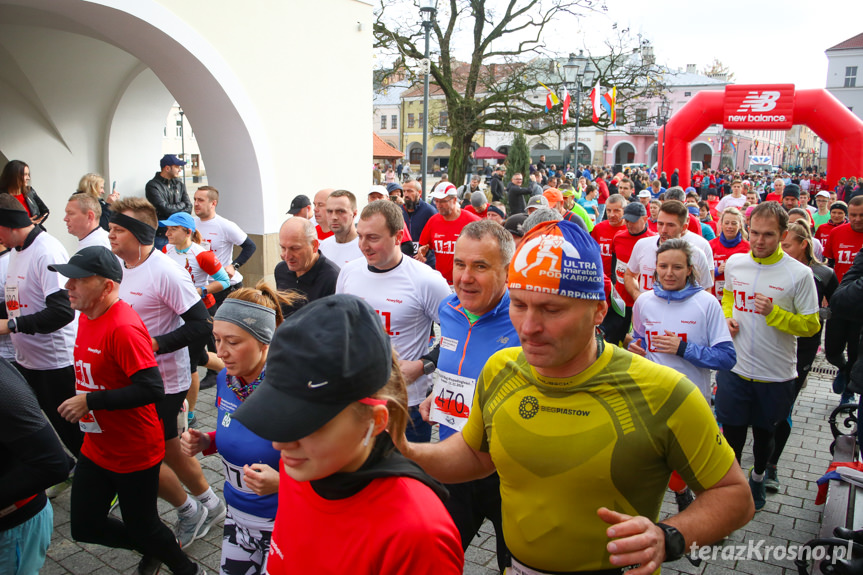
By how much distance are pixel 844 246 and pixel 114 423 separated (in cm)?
824

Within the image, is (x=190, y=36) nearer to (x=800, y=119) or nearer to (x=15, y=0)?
Answer: (x=15, y=0)

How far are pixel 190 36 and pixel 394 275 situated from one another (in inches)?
270

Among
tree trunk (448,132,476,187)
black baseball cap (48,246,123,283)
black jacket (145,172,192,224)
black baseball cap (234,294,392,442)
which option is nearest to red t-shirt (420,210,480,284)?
black jacket (145,172,192,224)

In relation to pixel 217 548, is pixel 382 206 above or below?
above

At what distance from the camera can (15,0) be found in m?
7.81

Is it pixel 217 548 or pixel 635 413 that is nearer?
pixel 635 413

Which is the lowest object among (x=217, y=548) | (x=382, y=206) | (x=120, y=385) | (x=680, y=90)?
(x=217, y=548)

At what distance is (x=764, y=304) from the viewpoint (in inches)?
177

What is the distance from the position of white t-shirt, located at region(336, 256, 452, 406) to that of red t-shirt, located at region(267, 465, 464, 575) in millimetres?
2410

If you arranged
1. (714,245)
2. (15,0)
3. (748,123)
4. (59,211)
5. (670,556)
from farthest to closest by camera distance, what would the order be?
(748,123)
(59,211)
(15,0)
(714,245)
(670,556)

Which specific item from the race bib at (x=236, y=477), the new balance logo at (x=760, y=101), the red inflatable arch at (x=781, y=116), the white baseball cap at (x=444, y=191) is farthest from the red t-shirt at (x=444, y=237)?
the new balance logo at (x=760, y=101)

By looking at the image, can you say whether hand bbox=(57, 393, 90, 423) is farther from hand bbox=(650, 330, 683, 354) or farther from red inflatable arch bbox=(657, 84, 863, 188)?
red inflatable arch bbox=(657, 84, 863, 188)

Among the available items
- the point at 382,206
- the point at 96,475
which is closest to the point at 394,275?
the point at 382,206

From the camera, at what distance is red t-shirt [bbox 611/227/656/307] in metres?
6.96
